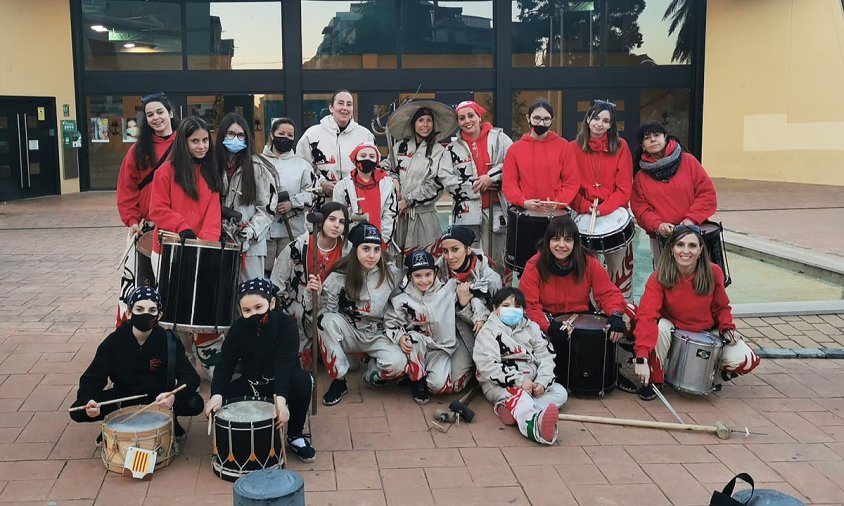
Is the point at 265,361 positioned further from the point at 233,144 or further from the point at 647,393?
the point at 647,393

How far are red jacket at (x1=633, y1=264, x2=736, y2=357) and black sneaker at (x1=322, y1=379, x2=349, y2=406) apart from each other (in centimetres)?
187

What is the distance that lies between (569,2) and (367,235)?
15.6m

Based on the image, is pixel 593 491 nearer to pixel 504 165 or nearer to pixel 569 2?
pixel 504 165

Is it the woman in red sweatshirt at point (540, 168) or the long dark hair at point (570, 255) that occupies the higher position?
the woman in red sweatshirt at point (540, 168)

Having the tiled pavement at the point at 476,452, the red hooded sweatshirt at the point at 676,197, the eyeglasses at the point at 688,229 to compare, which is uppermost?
the red hooded sweatshirt at the point at 676,197

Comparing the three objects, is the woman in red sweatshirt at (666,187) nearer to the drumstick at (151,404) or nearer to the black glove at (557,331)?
the black glove at (557,331)

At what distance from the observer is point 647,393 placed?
5602 millimetres

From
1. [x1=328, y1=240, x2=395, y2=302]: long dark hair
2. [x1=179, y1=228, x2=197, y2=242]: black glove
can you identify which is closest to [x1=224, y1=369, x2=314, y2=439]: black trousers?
[x1=179, y1=228, x2=197, y2=242]: black glove

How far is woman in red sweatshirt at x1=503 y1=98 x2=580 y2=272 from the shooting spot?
21.2 ft

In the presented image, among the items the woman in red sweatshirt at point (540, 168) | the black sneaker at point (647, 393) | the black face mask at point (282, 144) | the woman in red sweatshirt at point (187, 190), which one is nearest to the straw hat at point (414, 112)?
the woman in red sweatshirt at point (540, 168)

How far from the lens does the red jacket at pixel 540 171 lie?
648 centimetres

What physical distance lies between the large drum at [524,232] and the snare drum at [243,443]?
2.50 meters

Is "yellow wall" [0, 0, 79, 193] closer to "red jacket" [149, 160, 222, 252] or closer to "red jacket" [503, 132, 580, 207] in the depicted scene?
"red jacket" [149, 160, 222, 252]

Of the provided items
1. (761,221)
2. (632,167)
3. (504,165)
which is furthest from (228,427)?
(761,221)
